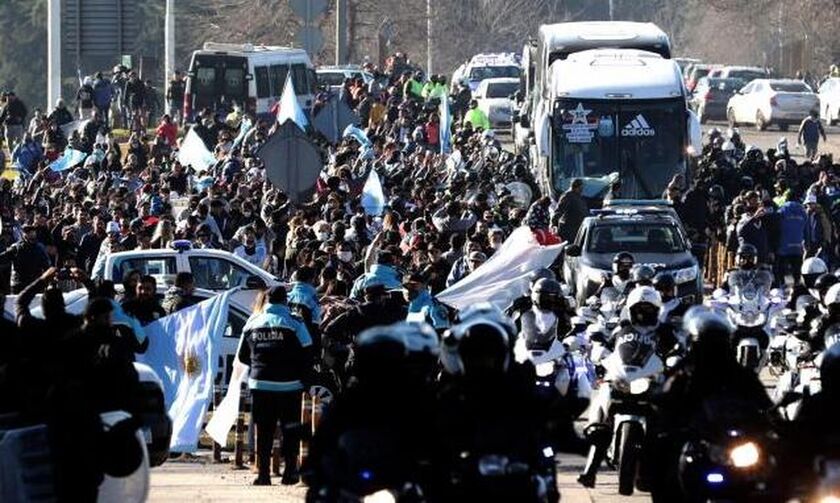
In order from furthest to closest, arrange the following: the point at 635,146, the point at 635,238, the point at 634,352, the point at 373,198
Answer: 1. the point at 635,146
2. the point at 373,198
3. the point at 635,238
4. the point at 634,352

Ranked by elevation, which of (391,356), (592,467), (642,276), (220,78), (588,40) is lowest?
(592,467)

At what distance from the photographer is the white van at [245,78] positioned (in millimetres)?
55312

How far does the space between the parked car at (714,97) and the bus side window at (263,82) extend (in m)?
20.4

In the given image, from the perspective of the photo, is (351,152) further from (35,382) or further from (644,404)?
(35,382)

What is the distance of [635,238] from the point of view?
96.8ft

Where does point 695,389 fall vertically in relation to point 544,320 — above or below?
above

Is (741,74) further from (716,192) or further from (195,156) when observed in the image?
(716,192)

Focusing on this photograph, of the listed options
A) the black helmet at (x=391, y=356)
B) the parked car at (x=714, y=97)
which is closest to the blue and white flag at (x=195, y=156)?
the black helmet at (x=391, y=356)

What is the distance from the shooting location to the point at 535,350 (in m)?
18.4

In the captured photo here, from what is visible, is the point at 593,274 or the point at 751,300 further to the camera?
the point at 593,274

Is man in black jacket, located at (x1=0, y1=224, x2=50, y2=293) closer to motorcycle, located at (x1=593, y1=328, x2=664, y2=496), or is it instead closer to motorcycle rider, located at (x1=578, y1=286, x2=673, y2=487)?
motorcycle rider, located at (x1=578, y1=286, x2=673, y2=487)

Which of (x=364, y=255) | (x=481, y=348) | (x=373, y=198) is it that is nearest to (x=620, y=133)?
(x=373, y=198)

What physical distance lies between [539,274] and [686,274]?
6.73m

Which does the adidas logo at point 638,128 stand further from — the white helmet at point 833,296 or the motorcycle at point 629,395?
the motorcycle at point 629,395
